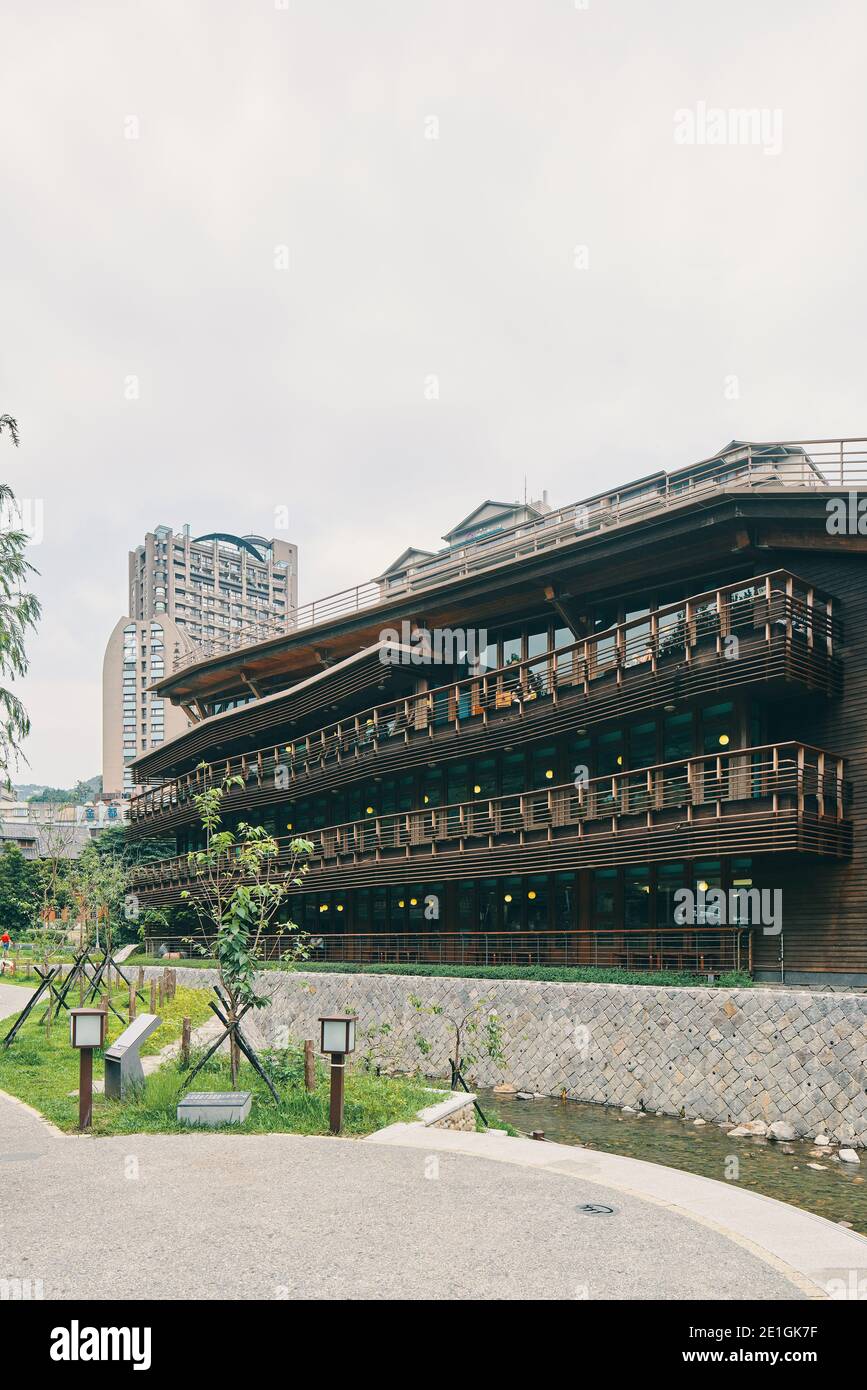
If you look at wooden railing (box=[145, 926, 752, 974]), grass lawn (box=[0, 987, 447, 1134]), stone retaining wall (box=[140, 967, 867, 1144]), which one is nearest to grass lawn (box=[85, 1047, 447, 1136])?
grass lawn (box=[0, 987, 447, 1134])

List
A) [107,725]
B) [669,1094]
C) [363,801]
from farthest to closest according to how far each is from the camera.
→ [107,725] < [363,801] < [669,1094]

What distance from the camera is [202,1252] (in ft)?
29.8

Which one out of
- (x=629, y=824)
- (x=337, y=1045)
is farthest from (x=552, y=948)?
(x=337, y=1045)

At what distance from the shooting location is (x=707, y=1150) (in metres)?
19.3

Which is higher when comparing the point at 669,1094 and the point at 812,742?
the point at 812,742

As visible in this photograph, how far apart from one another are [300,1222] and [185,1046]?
35.5 feet

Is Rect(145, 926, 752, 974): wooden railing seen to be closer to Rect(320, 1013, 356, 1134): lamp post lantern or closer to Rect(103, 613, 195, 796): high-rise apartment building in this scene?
Rect(320, 1013, 356, 1134): lamp post lantern

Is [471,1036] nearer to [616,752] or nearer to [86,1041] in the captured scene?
[616,752]

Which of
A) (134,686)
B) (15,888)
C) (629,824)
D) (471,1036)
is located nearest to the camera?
(471,1036)

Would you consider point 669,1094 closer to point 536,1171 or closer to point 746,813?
point 746,813

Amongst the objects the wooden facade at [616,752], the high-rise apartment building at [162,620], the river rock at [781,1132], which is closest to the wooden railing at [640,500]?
the wooden facade at [616,752]

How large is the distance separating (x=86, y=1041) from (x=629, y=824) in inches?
737

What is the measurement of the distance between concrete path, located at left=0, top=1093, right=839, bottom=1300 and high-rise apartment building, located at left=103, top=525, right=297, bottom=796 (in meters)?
142
